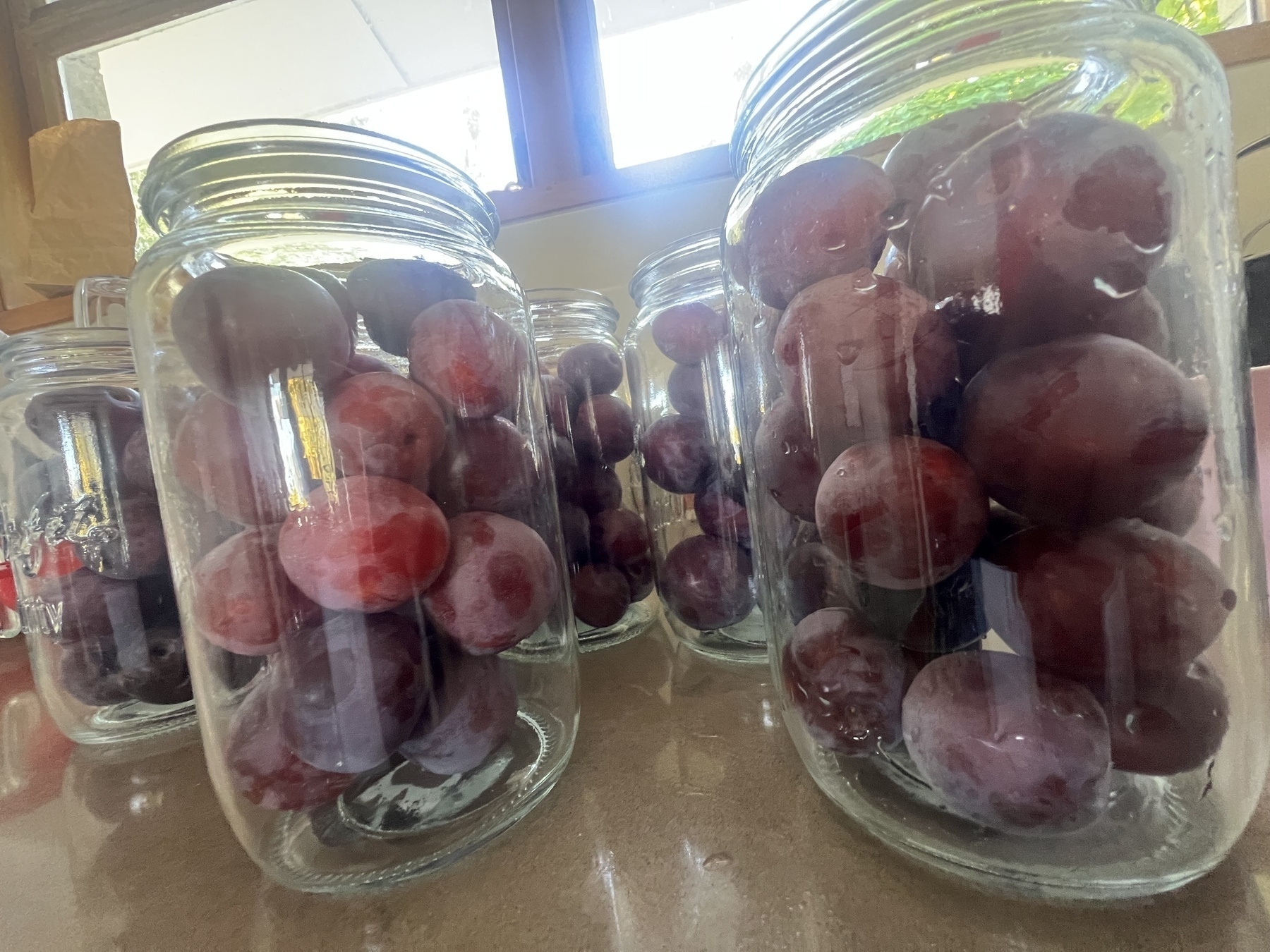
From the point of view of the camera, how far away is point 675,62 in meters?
1.14

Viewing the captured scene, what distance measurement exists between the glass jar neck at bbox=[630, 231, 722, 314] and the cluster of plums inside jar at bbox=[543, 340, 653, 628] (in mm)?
81

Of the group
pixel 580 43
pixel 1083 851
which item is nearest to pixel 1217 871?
pixel 1083 851

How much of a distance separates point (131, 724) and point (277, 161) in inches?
20.8

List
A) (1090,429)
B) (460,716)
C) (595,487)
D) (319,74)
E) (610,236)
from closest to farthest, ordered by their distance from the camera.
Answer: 1. (1090,429)
2. (460,716)
3. (595,487)
4. (610,236)
5. (319,74)

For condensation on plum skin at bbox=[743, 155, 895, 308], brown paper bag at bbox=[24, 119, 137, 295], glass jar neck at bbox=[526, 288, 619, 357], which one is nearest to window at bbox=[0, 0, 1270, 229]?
brown paper bag at bbox=[24, 119, 137, 295]

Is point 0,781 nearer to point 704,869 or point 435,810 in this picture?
point 435,810

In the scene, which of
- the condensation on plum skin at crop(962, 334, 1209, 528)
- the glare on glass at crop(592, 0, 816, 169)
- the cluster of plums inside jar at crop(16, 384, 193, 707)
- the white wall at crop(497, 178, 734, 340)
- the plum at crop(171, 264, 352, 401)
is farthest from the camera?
the glare on glass at crop(592, 0, 816, 169)

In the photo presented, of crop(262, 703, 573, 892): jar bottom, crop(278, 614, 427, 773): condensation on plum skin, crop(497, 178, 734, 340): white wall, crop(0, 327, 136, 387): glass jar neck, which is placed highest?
crop(497, 178, 734, 340): white wall

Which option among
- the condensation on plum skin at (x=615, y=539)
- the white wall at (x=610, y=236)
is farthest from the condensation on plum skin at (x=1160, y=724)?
the white wall at (x=610, y=236)

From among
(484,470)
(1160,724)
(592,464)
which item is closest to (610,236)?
(592,464)

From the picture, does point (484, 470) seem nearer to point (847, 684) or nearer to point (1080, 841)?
point (847, 684)

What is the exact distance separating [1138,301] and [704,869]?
1.10 feet

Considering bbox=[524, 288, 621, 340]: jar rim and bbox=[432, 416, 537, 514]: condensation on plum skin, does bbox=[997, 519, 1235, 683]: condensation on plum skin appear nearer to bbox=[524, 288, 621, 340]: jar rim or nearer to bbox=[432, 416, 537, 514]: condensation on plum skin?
bbox=[432, 416, 537, 514]: condensation on plum skin

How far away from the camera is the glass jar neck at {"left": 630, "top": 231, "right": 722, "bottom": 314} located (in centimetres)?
63
